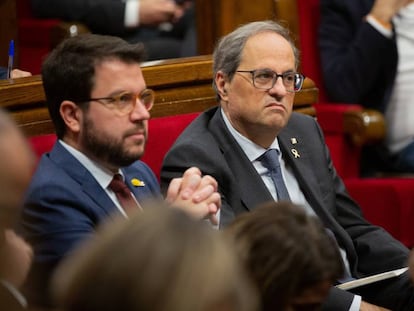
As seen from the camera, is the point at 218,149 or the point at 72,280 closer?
the point at 72,280

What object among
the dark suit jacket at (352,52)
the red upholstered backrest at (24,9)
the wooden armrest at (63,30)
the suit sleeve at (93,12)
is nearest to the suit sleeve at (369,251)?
the dark suit jacket at (352,52)

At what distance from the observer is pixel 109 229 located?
3.17ft

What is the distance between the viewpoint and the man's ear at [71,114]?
1866 millimetres

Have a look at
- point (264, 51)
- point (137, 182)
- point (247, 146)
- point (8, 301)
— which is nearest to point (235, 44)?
point (264, 51)

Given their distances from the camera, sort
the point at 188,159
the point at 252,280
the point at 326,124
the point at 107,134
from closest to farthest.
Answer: the point at 252,280 → the point at 107,134 → the point at 188,159 → the point at 326,124

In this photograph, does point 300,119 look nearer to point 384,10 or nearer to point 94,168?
point 94,168

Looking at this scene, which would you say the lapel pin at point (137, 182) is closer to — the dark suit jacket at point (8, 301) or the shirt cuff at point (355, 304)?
the shirt cuff at point (355, 304)

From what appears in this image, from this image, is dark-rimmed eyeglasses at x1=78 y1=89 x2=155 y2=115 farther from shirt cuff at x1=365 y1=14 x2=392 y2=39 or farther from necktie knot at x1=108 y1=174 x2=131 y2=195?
shirt cuff at x1=365 y1=14 x2=392 y2=39

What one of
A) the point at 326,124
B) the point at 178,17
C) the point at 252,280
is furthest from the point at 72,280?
the point at 178,17

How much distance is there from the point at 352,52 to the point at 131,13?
0.77m

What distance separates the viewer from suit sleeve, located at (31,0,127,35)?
3348mm

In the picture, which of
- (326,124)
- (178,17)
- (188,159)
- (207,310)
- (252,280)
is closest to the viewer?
(207,310)

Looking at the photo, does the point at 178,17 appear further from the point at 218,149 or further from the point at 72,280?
the point at 72,280

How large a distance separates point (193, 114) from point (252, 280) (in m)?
1.19
